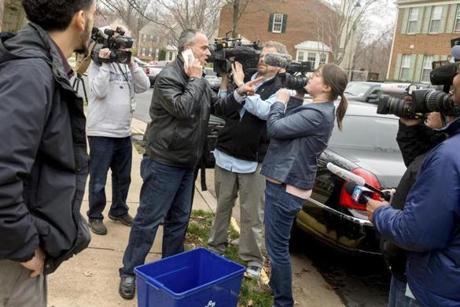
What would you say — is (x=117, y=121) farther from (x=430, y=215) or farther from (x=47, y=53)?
(x=430, y=215)

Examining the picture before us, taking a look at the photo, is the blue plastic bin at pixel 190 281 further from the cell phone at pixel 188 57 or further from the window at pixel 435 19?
the window at pixel 435 19

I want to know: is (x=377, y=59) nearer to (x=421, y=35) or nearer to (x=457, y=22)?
(x=421, y=35)

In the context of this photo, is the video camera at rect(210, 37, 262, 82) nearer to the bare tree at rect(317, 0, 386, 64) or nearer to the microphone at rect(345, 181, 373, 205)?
the microphone at rect(345, 181, 373, 205)

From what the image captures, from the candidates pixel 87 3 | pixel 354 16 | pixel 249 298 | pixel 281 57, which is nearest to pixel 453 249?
pixel 87 3

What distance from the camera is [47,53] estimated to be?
1769 millimetres

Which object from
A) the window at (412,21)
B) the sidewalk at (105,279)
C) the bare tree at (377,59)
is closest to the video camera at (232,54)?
the sidewalk at (105,279)

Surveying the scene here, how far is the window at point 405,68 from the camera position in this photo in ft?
107

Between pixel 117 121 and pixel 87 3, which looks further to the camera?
pixel 117 121

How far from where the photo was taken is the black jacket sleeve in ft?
5.13

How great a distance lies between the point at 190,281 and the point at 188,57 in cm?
153

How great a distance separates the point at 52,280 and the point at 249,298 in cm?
142

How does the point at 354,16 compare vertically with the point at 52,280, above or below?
above

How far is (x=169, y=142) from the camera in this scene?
3434mm

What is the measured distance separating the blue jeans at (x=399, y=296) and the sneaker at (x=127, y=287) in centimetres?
179
